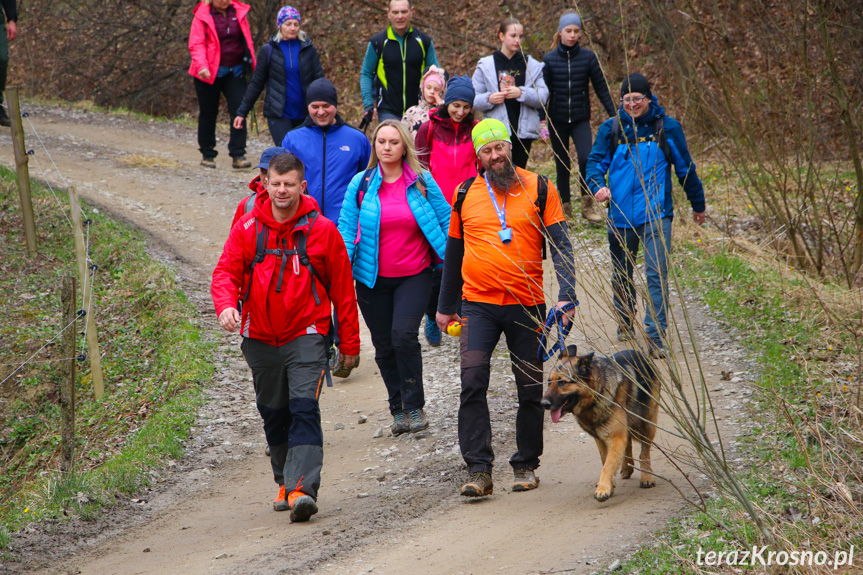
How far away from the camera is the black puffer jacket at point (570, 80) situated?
1055 centimetres

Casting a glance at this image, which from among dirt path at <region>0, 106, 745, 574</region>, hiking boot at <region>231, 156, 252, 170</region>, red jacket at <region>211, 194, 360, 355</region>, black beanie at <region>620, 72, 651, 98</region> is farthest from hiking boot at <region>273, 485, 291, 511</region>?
hiking boot at <region>231, 156, 252, 170</region>

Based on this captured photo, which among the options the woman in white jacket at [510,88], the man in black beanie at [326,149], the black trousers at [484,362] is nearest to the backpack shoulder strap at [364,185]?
the man in black beanie at [326,149]

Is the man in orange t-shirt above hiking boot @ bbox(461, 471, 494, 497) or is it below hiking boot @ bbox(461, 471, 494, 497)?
above

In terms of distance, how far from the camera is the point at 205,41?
13445 millimetres

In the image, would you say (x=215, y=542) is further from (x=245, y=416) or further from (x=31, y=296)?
(x=31, y=296)

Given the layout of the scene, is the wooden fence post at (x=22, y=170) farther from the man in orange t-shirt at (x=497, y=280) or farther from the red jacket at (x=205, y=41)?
the man in orange t-shirt at (x=497, y=280)

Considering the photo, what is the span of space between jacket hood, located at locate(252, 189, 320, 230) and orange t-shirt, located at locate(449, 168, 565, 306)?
1010mm

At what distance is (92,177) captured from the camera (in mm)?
14844

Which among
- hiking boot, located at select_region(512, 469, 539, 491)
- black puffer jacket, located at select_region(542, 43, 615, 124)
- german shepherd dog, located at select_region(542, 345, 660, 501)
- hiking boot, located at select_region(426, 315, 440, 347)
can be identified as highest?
black puffer jacket, located at select_region(542, 43, 615, 124)

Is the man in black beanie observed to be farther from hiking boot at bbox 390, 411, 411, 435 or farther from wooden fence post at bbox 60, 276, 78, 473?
wooden fence post at bbox 60, 276, 78, 473

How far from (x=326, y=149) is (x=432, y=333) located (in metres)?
2.47

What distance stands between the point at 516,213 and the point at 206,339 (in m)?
5.13

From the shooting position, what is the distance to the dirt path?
476cm

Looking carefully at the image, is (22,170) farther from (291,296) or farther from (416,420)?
(291,296)
